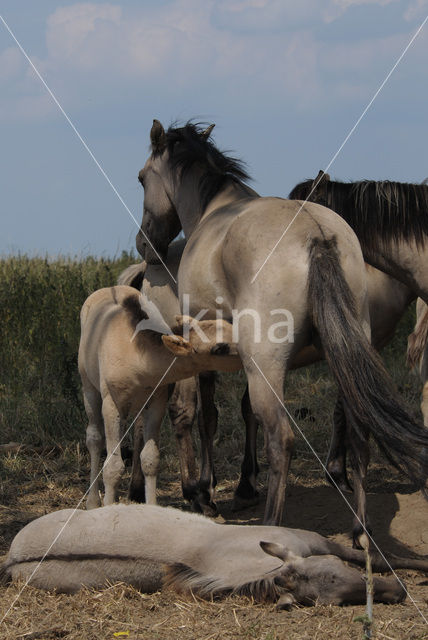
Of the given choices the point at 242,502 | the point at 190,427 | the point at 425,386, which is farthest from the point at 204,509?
the point at 425,386

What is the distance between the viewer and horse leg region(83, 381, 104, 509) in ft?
20.4

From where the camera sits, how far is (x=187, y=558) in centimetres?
427

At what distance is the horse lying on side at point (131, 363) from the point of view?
202 inches

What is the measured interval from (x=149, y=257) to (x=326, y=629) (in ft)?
13.5

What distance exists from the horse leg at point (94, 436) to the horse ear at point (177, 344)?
4.79 ft

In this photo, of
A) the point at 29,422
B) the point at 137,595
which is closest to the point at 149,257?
the point at 29,422

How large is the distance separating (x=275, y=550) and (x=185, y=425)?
120 inches

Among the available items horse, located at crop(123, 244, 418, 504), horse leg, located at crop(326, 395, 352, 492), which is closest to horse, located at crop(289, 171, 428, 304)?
horse, located at crop(123, 244, 418, 504)

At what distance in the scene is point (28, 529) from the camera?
4715 millimetres

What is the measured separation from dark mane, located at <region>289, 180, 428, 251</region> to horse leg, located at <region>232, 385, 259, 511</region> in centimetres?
175

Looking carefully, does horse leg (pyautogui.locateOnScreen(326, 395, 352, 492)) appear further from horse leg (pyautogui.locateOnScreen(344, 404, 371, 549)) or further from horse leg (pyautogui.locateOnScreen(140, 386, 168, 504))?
horse leg (pyautogui.locateOnScreen(344, 404, 371, 549))

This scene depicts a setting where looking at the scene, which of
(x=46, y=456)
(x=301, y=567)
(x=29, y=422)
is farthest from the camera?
(x=29, y=422)

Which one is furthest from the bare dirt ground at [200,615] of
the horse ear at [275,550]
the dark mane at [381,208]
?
the dark mane at [381,208]

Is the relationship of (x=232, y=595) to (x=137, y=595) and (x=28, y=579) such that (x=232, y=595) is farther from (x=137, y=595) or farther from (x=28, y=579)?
(x=28, y=579)
